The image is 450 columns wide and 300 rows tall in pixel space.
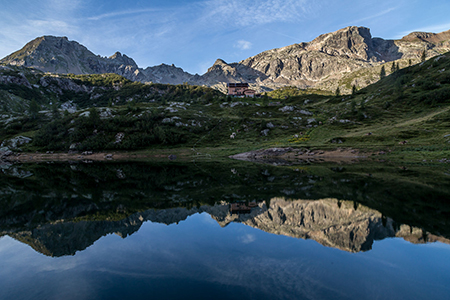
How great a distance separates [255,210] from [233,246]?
7.87m

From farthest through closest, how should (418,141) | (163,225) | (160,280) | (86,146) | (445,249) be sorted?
1. (86,146)
2. (418,141)
3. (163,225)
4. (445,249)
5. (160,280)

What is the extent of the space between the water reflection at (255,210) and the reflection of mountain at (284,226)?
63mm

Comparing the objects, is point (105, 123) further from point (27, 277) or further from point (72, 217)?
point (27, 277)

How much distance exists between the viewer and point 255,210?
22141 mm

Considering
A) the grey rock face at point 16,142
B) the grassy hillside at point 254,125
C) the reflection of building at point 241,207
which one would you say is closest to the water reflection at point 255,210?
the reflection of building at point 241,207

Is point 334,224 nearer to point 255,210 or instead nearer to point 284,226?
point 284,226

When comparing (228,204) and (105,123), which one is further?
(105,123)

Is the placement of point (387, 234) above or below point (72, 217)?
below

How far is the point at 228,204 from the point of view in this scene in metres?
24.2

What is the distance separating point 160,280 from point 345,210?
1816 cm

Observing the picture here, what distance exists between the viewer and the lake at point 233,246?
10148 mm

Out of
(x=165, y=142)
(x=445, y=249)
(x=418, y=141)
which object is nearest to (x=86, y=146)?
(x=165, y=142)

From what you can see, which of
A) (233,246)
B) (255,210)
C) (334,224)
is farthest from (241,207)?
(334,224)

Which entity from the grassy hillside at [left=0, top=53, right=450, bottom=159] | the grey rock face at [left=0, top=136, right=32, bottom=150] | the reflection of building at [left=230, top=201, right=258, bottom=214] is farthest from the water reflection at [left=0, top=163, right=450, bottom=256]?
the grey rock face at [left=0, top=136, right=32, bottom=150]
